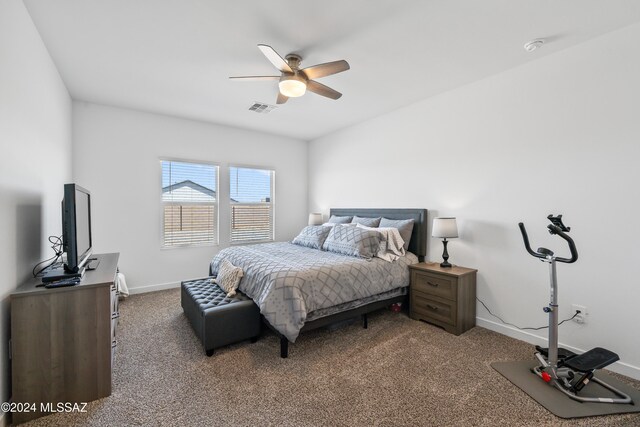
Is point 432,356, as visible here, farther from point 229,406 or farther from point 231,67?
point 231,67

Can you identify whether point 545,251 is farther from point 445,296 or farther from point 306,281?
point 306,281

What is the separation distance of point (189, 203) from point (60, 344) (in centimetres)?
308

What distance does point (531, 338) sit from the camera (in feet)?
8.99

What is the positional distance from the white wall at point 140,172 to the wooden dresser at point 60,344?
7.75ft

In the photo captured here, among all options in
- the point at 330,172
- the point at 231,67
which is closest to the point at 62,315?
the point at 231,67

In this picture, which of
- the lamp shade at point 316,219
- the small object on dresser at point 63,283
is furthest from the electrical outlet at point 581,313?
the small object on dresser at point 63,283

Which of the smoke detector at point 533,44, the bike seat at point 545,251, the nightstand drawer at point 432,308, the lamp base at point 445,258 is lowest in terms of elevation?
the nightstand drawer at point 432,308

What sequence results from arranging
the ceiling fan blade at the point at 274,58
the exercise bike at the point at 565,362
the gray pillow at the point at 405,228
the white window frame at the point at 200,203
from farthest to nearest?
the white window frame at the point at 200,203 < the gray pillow at the point at 405,228 < the ceiling fan blade at the point at 274,58 < the exercise bike at the point at 565,362

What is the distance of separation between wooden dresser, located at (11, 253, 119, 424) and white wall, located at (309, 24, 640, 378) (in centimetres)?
350

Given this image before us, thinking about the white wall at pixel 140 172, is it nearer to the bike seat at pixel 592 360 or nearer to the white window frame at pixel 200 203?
the white window frame at pixel 200 203

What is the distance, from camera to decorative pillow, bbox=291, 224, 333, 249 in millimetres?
3990

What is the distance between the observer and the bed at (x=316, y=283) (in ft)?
8.00

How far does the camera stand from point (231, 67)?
2873 mm

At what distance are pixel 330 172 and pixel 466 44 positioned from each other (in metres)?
3.23
